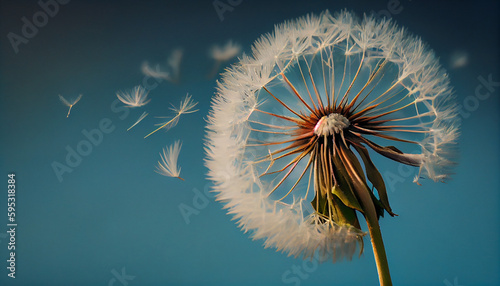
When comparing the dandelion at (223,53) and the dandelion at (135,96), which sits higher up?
the dandelion at (223,53)

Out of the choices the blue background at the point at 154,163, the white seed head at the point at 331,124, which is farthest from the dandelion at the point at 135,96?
the white seed head at the point at 331,124

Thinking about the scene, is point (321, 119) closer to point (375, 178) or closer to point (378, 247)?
point (375, 178)

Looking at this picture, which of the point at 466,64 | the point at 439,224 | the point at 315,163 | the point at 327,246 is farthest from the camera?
the point at 466,64

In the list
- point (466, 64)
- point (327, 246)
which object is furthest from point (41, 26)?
point (466, 64)

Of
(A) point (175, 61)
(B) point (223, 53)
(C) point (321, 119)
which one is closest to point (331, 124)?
(C) point (321, 119)

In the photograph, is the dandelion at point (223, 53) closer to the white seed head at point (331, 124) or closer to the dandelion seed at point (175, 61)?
the dandelion seed at point (175, 61)

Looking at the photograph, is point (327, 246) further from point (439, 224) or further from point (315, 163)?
point (439, 224)

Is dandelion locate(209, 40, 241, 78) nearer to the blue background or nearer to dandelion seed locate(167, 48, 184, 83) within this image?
the blue background
